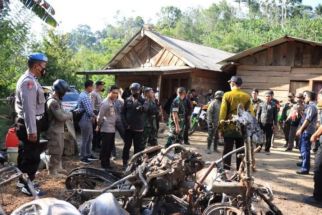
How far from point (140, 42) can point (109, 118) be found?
13.7 m

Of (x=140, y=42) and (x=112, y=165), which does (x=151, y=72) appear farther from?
(x=112, y=165)

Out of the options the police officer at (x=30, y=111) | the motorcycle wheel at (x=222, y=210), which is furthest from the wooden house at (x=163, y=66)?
the motorcycle wheel at (x=222, y=210)

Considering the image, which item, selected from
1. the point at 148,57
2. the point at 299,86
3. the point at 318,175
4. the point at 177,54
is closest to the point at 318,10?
the point at 148,57

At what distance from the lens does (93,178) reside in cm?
536

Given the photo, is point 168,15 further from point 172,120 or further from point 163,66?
point 172,120

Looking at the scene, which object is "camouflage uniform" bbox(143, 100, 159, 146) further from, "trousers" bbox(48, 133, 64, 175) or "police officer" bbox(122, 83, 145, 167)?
"trousers" bbox(48, 133, 64, 175)

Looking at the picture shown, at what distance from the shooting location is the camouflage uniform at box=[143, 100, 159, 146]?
8750 millimetres

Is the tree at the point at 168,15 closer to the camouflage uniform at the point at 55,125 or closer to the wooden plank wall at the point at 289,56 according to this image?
the wooden plank wall at the point at 289,56

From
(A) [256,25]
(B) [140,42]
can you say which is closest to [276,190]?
(B) [140,42]

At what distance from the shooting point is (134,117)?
8203mm

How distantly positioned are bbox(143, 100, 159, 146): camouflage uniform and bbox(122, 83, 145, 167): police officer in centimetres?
32

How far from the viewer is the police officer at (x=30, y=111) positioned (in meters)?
5.39


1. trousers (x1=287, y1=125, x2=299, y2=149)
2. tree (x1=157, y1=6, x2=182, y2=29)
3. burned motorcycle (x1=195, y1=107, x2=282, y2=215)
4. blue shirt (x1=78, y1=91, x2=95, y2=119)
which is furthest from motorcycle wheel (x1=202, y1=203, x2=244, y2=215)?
tree (x1=157, y1=6, x2=182, y2=29)

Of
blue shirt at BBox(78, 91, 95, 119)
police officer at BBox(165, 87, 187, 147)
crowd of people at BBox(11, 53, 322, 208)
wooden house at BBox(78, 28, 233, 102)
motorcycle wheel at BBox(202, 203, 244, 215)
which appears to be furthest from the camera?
wooden house at BBox(78, 28, 233, 102)
